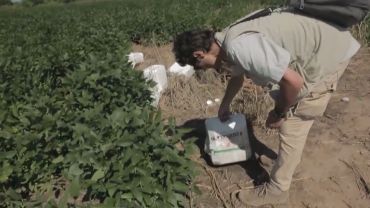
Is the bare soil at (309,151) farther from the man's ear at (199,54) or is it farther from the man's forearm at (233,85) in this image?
the man's ear at (199,54)

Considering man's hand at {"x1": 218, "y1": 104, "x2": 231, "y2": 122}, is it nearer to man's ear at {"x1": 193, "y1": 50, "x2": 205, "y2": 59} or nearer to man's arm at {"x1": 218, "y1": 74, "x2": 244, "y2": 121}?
man's arm at {"x1": 218, "y1": 74, "x2": 244, "y2": 121}

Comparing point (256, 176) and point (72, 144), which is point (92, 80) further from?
point (256, 176)

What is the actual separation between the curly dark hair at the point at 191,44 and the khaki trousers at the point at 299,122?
2.33 feet

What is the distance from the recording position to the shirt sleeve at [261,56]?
2373 millimetres

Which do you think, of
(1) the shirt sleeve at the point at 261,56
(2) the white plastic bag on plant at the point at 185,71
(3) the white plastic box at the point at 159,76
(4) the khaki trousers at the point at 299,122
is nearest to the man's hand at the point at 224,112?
(4) the khaki trousers at the point at 299,122

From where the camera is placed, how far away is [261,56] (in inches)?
93.5

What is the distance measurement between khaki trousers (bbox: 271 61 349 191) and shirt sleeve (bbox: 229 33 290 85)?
1.70 feet

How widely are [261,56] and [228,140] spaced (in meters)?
1.26

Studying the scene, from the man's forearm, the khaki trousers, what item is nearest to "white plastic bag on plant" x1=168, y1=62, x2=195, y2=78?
the man's forearm

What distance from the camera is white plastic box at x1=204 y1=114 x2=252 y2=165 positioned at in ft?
11.5

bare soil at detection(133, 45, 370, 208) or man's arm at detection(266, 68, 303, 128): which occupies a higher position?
man's arm at detection(266, 68, 303, 128)

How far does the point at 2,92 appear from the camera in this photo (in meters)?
3.77

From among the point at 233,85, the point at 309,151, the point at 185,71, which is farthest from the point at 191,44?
the point at 185,71

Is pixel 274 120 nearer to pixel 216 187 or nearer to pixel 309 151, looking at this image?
pixel 216 187
